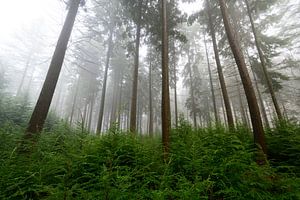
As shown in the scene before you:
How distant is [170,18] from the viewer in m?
13.5

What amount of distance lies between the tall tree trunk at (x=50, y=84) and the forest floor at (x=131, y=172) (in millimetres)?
663

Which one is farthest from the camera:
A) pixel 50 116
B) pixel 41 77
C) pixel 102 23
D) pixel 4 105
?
pixel 41 77

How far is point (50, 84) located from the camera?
6.96 m

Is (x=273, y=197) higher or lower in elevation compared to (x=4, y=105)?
lower

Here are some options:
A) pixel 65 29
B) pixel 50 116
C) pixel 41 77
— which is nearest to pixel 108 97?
pixel 41 77

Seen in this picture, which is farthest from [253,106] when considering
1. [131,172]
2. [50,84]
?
[50,84]

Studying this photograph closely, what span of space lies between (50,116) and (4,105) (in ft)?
8.85

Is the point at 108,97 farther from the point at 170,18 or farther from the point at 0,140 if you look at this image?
the point at 0,140

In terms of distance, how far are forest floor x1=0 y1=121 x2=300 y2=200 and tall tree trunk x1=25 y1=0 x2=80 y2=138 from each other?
0.66 m

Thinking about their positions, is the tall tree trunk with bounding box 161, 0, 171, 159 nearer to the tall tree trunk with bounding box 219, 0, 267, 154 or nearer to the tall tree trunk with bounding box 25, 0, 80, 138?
the tall tree trunk with bounding box 219, 0, 267, 154

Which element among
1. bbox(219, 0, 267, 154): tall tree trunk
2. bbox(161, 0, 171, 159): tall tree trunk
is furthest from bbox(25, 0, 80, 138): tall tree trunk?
bbox(219, 0, 267, 154): tall tree trunk

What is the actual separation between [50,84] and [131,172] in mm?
5150

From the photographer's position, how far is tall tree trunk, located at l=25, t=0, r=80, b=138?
6.23 metres

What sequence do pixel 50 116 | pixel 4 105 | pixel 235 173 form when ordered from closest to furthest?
pixel 235 173
pixel 4 105
pixel 50 116
